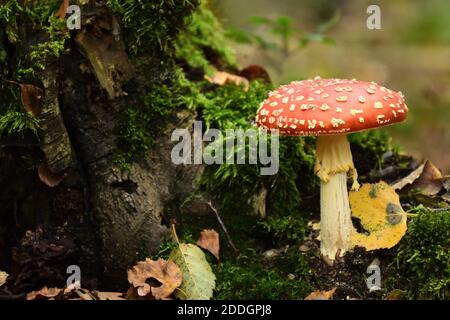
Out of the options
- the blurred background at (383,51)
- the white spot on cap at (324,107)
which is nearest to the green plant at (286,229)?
the white spot on cap at (324,107)

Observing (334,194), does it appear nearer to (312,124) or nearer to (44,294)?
(312,124)

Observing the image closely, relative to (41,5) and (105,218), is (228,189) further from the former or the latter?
(41,5)

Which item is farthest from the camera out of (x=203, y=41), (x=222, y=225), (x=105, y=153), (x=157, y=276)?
(x=203, y=41)

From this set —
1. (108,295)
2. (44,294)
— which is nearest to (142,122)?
(108,295)

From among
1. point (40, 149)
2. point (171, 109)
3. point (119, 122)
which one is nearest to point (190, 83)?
point (171, 109)

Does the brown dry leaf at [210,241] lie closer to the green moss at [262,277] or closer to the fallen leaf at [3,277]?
the green moss at [262,277]
